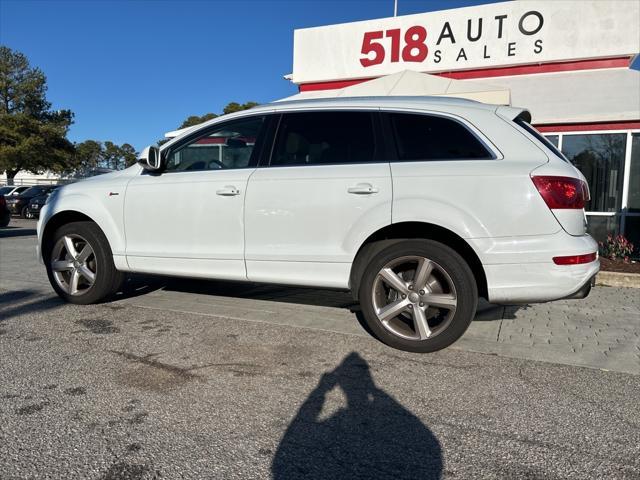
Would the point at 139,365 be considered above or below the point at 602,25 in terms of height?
below

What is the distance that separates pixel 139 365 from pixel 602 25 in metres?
12.9

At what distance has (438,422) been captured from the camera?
8.87 feet

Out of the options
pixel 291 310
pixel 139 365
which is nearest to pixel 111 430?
pixel 139 365

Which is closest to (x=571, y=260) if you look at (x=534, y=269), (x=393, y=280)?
(x=534, y=269)

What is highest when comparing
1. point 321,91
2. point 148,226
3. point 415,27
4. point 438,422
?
point 415,27

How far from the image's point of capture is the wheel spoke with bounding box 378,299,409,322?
382 centimetres

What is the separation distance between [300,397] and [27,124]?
1602 inches

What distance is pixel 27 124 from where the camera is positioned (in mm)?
36188

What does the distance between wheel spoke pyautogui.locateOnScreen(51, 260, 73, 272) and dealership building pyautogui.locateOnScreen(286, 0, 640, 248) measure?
21.8 ft

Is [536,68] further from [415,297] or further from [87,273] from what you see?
[87,273]

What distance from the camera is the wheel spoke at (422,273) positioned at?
3713mm

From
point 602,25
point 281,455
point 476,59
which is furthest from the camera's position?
point 476,59

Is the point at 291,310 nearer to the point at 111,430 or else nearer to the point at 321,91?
the point at 111,430

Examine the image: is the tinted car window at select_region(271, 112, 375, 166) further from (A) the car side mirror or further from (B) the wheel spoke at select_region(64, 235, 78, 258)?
(B) the wheel spoke at select_region(64, 235, 78, 258)
